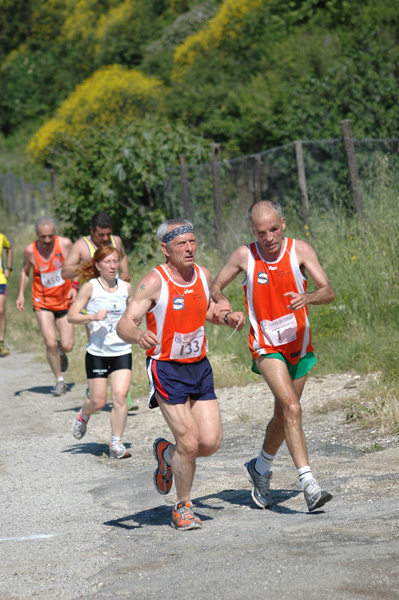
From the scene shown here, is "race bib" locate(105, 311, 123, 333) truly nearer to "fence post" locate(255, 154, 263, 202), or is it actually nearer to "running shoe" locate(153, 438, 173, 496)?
"running shoe" locate(153, 438, 173, 496)

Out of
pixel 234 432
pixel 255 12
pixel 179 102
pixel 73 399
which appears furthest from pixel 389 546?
pixel 255 12

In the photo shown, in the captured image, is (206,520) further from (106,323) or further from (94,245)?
(94,245)

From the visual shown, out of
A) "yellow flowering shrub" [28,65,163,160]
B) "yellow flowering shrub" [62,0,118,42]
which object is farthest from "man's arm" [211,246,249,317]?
"yellow flowering shrub" [62,0,118,42]

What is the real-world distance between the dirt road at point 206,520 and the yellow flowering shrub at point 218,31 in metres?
21.5

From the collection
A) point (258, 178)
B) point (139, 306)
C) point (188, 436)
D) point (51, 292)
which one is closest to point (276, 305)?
point (139, 306)

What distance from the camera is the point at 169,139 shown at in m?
16.1

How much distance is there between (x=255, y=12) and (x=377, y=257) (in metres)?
19.7

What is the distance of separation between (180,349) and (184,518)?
105 centimetres

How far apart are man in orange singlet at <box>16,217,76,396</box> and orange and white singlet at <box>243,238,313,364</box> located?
533 cm

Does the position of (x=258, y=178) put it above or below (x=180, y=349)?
above

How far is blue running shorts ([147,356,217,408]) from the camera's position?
5609mm

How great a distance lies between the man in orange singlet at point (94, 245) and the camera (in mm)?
9250

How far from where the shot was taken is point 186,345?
569 centimetres

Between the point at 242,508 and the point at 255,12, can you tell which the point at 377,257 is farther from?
the point at 255,12
